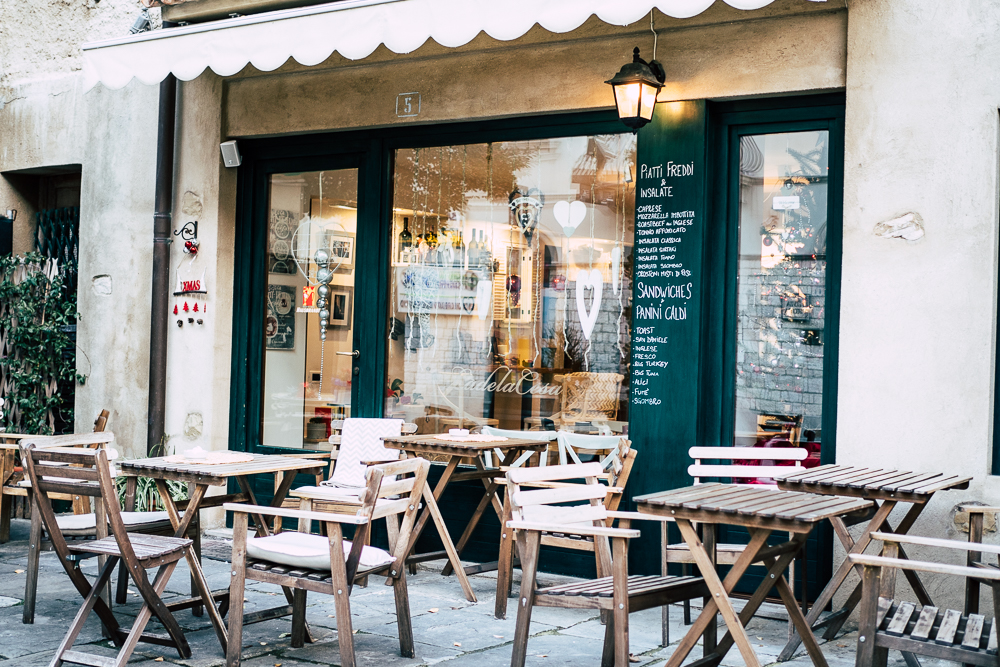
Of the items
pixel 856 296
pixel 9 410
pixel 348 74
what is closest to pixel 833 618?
pixel 856 296

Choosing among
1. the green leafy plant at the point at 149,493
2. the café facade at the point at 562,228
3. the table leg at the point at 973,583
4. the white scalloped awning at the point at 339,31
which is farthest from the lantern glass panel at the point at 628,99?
the green leafy plant at the point at 149,493

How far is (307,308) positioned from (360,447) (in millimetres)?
1592

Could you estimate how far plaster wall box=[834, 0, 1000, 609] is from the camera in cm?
504

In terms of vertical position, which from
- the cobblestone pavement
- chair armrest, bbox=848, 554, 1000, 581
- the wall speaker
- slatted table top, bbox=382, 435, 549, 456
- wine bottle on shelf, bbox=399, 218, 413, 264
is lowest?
the cobblestone pavement

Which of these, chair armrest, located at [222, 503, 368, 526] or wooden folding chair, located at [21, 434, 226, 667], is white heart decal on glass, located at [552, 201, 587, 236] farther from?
wooden folding chair, located at [21, 434, 226, 667]

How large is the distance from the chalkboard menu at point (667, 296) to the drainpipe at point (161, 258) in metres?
3.65

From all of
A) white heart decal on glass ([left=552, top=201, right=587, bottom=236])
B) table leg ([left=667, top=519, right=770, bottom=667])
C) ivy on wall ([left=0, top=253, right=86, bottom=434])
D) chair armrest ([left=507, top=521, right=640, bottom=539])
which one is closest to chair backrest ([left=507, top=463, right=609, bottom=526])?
chair armrest ([left=507, top=521, right=640, bottom=539])

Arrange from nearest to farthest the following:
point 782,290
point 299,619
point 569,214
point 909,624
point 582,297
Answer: point 909,624
point 299,619
point 782,290
point 582,297
point 569,214

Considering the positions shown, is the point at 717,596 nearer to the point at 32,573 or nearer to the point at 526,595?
the point at 526,595

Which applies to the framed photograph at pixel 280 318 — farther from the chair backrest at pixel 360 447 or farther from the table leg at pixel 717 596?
the table leg at pixel 717 596

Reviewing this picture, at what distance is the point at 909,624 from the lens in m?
3.29

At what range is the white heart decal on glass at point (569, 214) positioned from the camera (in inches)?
259

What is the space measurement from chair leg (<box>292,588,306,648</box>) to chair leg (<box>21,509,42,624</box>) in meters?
1.32

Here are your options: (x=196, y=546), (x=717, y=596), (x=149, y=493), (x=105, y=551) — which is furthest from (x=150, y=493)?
(x=717, y=596)
